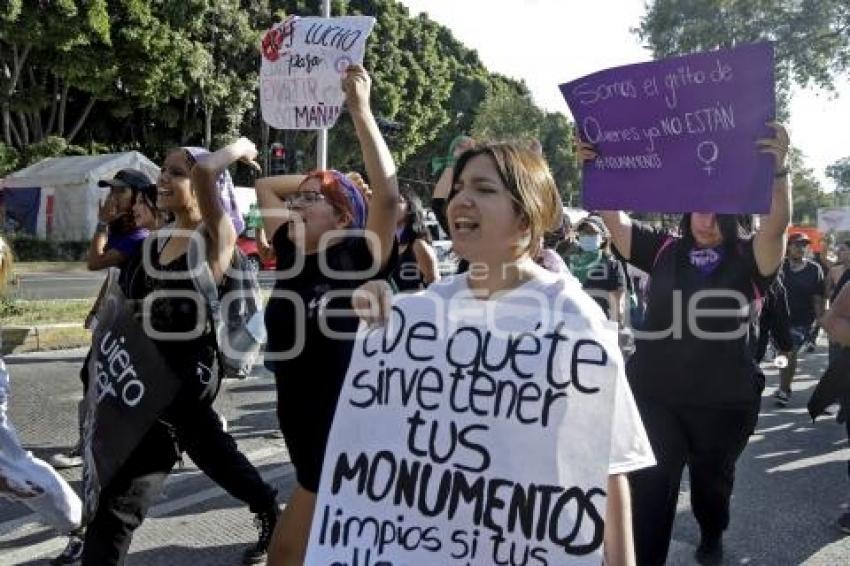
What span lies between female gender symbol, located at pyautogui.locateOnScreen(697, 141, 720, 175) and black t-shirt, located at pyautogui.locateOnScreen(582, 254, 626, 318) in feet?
10.2

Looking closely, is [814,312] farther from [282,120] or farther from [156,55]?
[156,55]

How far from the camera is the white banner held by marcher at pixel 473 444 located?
1704 millimetres

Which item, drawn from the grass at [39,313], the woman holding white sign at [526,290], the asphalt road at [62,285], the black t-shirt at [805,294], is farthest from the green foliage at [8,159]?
the woman holding white sign at [526,290]

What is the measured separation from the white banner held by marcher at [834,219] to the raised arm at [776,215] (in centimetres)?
1524

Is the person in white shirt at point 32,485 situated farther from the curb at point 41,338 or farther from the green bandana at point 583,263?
the curb at point 41,338

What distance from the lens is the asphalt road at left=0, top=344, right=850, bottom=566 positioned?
3824 millimetres

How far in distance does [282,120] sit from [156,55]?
71.2 feet

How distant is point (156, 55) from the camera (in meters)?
25.7

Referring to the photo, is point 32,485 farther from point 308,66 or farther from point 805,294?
point 805,294

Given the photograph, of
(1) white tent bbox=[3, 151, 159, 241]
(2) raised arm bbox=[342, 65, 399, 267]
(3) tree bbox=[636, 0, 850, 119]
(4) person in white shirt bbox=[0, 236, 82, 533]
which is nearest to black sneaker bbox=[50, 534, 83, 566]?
(4) person in white shirt bbox=[0, 236, 82, 533]

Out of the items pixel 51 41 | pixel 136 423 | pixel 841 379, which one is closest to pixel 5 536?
pixel 136 423

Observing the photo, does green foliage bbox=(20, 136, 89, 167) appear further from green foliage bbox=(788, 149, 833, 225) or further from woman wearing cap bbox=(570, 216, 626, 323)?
green foliage bbox=(788, 149, 833, 225)

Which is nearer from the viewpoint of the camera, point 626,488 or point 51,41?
point 626,488

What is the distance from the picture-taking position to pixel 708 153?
3215mm
